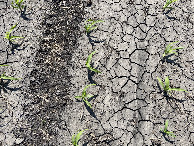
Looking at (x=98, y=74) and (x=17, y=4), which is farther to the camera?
(x=17, y=4)

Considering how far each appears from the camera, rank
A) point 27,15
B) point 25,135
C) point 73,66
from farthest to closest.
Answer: point 27,15 → point 73,66 → point 25,135

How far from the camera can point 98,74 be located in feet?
9.68

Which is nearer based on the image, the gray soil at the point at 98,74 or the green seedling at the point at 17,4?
the gray soil at the point at 98,74

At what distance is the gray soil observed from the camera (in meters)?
2.65

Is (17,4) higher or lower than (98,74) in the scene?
higher

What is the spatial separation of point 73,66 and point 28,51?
0.67m

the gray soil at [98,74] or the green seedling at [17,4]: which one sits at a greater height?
the green seedling at [17,4]

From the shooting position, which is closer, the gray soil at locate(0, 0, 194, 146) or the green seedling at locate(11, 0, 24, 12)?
the gray soil at locate(0, 0, 194, 146)

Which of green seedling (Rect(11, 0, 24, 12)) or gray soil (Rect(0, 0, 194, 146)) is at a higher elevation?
green seedling (Rect(11, 0, 24, 12))

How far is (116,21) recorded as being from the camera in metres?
3.27

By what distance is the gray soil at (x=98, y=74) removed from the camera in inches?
104

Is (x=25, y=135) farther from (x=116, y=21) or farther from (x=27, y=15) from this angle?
(x=116, y=21)

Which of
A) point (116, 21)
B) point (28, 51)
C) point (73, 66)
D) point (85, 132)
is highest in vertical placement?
point (116, 21)

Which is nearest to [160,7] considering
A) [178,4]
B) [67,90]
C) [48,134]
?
[178,4]
